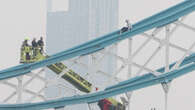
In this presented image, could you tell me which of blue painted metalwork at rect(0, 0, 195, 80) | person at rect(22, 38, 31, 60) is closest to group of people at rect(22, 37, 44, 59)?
person at rect(22, 38, 31, 60)

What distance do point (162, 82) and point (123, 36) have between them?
385 cm

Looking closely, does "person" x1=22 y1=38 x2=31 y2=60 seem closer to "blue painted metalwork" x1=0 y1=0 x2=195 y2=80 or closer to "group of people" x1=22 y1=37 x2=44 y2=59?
"group of people" x1=22 y1=37 x2=44 y2=59

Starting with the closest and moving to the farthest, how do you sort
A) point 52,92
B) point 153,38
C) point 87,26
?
1. point 153,38
2. point 52,92
3. point 87,26

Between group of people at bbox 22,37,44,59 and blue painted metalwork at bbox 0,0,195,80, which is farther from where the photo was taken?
group of people at bbox 22,37,44,59

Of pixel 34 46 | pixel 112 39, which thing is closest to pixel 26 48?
pixel 34 46

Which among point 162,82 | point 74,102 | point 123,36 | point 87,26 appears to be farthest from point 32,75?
point 87,26

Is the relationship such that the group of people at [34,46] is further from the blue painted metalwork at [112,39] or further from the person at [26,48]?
the blue painted metalwork at [112,39]

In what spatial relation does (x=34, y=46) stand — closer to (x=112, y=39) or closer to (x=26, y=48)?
(x=26, y=48)

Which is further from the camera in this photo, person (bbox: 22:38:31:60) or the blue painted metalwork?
person (bbox: 22:38:31:60)

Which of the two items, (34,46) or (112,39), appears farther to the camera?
(34,46)

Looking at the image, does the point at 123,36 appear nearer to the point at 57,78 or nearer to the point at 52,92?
the point at 57,78

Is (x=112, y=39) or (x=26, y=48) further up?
(x=26, y=48)

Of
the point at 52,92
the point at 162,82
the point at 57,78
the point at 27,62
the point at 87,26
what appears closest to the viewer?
the point at 162,82

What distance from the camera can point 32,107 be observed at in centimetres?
2759
